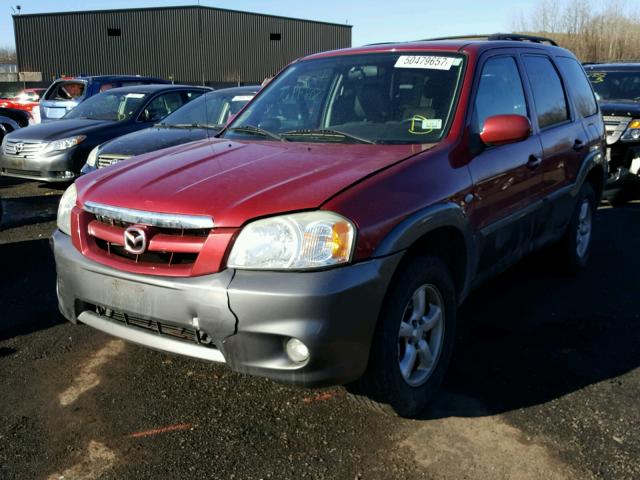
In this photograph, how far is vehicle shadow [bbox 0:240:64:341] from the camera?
422cm

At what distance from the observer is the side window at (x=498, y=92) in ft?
11.9

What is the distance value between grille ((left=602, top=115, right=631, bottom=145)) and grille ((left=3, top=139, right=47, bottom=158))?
740 centimetres

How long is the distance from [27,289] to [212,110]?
3915mm

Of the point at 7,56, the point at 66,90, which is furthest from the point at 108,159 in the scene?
the point at 7,56

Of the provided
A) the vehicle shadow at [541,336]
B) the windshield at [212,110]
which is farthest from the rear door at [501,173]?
the windshield at [212,110]

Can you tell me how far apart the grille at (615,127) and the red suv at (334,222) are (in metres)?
4.09

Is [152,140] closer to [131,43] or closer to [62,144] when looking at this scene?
[62,144]

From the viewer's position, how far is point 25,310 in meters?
4.46

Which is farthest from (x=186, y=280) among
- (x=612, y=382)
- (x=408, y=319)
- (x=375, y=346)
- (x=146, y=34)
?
(x=146, y=34)

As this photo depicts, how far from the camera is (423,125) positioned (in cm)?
347

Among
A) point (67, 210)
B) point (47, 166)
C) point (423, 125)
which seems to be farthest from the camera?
point (47, 166)

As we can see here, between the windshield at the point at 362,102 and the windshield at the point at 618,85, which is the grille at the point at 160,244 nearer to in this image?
the windshield at the point at 362,102

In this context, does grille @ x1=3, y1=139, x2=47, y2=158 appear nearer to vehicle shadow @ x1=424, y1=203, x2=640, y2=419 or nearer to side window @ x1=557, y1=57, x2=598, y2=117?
vehicle shadow @ x1=424, y1=203, x2=640, y2=419

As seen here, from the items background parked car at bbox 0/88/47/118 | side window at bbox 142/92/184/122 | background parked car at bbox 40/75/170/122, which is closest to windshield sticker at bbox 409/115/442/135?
side window at bbox 142/92/184/122
